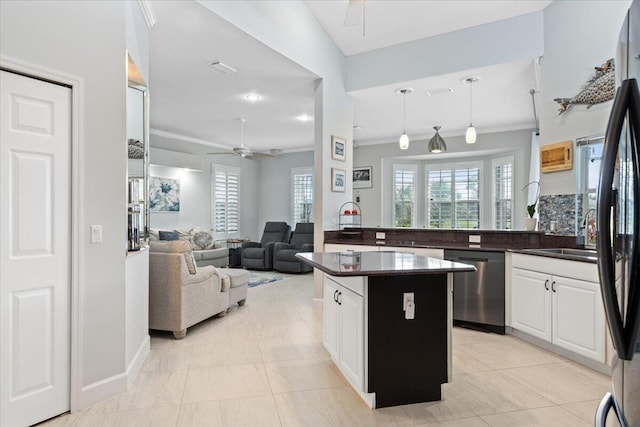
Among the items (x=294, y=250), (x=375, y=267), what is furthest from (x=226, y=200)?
(x=375, y=267)

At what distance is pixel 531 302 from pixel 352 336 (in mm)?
2040

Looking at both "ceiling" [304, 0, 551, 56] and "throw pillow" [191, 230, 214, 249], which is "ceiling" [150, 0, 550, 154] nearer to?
"ceiling" [304, 0, 551, 56]

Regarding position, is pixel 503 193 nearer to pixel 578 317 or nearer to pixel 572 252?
pixel 572 252

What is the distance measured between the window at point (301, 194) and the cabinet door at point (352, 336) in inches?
268

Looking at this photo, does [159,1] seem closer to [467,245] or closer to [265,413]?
[265,413]

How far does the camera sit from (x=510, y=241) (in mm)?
4281

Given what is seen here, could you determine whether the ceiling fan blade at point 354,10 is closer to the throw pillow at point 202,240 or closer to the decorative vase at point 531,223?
the decorative vase at point 531,223

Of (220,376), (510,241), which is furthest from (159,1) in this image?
(510,241)

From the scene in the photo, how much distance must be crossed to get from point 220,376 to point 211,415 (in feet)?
1.88

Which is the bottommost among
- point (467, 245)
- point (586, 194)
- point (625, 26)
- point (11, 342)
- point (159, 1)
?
point (11, 342)

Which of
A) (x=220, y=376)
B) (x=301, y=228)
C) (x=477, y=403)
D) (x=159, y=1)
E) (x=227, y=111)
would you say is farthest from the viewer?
(x=301, y=228)

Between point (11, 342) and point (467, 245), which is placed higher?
point (467, 245)

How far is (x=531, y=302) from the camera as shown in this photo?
354 centimetres

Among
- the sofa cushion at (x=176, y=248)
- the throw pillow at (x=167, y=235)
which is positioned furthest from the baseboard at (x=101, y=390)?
the throw pillow at (x=167, y=235)
